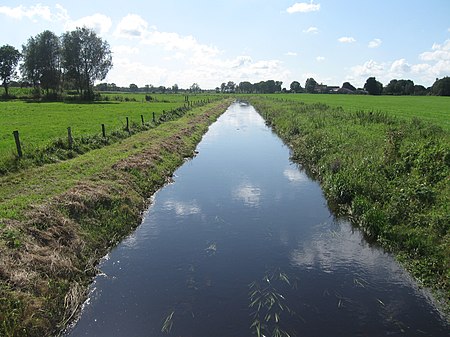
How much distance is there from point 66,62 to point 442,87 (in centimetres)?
12434

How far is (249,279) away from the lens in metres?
9.86

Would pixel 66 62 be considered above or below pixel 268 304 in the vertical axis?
above

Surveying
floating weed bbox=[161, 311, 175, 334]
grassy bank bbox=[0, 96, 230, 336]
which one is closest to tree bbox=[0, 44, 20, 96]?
grassy bank bbox=[0, 96, 230, 336]

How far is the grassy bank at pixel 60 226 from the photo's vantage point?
7.82 meters

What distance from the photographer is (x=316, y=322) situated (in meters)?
7.98

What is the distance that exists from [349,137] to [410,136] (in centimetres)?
457

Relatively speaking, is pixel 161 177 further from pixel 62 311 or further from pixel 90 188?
pixel 62 311

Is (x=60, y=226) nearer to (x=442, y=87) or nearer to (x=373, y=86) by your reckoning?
(x=442, y=87)

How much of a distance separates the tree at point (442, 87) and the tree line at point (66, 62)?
375 ft

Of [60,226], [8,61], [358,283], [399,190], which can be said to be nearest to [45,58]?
[8,61]

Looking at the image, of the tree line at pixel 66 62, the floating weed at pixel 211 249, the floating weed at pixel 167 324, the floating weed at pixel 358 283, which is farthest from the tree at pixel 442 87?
the floating weed at pixel 167 324

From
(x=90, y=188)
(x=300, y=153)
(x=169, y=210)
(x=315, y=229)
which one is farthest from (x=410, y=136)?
(x=90, y=188)

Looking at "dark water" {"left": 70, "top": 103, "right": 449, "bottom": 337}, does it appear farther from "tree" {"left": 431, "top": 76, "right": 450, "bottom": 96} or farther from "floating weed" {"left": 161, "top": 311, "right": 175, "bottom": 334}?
"tree" {"left": 431, "top": 76, "right": 450, "bottom": 96}

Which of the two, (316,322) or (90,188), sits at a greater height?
(90,188)
